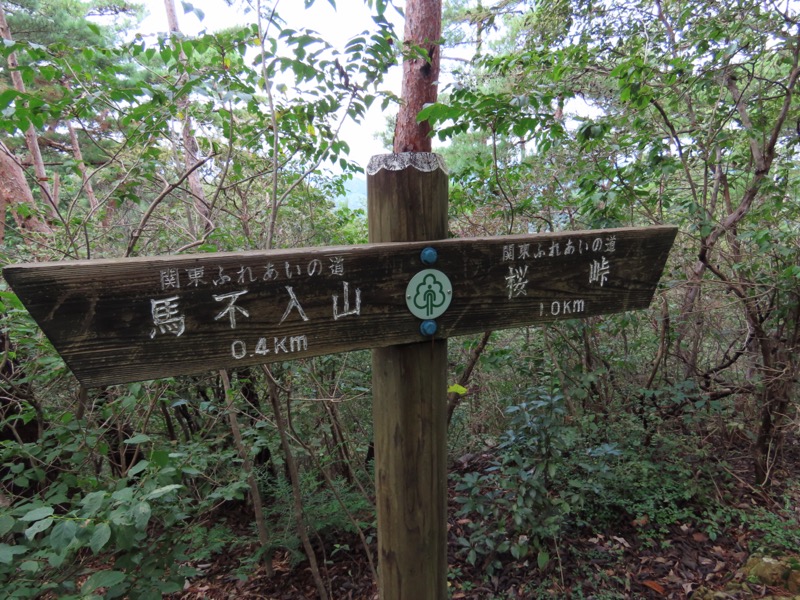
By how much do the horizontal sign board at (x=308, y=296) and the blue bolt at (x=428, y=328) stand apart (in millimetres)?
17

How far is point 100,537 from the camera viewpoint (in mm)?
Answer: 1260

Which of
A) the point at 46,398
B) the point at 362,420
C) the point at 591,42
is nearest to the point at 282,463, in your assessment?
the point at 362,420

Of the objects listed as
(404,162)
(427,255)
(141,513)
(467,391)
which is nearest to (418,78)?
(467,391)

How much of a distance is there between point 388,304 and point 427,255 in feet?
0.55

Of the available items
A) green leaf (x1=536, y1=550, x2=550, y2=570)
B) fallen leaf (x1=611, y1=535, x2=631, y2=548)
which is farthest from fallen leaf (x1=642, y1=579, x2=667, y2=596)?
green leaf (x1=536, y1=550, x2=550, y2=570)

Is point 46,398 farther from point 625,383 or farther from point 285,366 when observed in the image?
point 625,383

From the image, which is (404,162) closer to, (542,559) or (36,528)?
(36,528)

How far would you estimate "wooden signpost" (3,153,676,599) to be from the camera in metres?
0.90

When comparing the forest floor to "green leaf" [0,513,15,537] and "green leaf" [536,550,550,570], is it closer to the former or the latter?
"green leaf" [536,550,550,570]

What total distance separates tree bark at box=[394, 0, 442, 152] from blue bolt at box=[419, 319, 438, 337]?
3.35 meters

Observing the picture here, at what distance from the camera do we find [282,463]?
3643 mm

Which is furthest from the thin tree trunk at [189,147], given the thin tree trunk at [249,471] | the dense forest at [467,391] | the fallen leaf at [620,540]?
the fallen leaf at [620,540]

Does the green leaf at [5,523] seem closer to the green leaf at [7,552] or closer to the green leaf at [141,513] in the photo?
the green leaf at [7,552]

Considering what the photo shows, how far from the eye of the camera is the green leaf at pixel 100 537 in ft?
4.06
